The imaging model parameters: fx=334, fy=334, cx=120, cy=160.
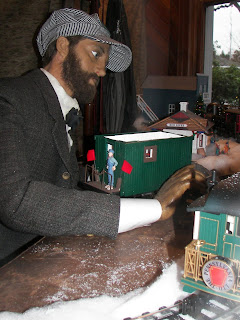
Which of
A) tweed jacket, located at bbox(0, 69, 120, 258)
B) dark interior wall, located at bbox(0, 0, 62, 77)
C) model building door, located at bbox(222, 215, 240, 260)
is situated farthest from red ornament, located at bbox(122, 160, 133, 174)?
dark interior wall, located at bbox(0, 0, 62, 77)

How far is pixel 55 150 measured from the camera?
1411 mm

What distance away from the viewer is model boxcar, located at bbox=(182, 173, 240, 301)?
79cm

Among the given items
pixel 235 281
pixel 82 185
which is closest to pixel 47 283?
pixel 235 281

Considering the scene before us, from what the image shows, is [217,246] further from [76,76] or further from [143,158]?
[76,76]

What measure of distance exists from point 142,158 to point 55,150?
46cm

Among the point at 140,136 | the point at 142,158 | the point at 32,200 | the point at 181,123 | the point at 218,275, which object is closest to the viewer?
the point at 218,275

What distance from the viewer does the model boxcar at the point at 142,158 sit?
162 cm

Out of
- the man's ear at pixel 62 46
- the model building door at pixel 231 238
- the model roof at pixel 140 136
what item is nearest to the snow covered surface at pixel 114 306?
the model building door at pixel 231 238

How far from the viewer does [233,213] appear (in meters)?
0.79

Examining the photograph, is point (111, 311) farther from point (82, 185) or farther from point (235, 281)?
point (82, 185)

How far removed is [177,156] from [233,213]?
1.07 m

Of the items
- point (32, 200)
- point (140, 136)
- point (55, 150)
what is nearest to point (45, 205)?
point (32, 200)

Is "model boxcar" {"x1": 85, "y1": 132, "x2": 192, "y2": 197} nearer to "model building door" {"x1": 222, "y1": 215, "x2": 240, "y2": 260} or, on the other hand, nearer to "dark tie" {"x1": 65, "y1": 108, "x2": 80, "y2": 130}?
"dark tie" {"x1": 65, "y1": 108, "x2": 80, "y2": 130}

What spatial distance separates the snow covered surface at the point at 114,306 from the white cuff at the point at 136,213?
7.7 inches
